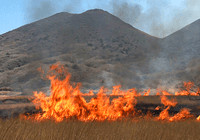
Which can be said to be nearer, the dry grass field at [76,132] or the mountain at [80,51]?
the dry grass field at [76,132]

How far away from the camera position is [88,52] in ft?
149

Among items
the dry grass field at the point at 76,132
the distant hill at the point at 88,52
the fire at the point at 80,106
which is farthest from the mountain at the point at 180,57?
the dry grass field at the point at 76,132

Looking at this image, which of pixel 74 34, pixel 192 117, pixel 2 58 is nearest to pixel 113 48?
pixel 74 34

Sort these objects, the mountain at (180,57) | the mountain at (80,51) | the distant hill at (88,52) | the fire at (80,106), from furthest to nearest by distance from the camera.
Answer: the mountain at (180,57) → the distant hill at (88,52) → the mountain at (80,51) → the fire at (80,106)

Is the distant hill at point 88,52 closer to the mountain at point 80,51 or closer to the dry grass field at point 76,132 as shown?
the mountain at point 80,51

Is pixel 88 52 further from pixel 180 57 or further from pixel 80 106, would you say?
pixel 80 106

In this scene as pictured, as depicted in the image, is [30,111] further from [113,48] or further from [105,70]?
[113,48]

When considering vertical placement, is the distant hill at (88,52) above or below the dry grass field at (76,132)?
above

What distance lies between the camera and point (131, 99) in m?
8.29

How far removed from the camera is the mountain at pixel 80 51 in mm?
31891

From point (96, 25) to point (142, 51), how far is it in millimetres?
17836

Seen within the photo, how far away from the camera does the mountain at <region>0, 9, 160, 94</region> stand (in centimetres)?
3189

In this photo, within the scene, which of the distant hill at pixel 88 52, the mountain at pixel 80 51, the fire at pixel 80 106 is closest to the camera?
the fire at pixel 80 106

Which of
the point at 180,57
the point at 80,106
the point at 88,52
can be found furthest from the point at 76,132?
the point at 180,57
